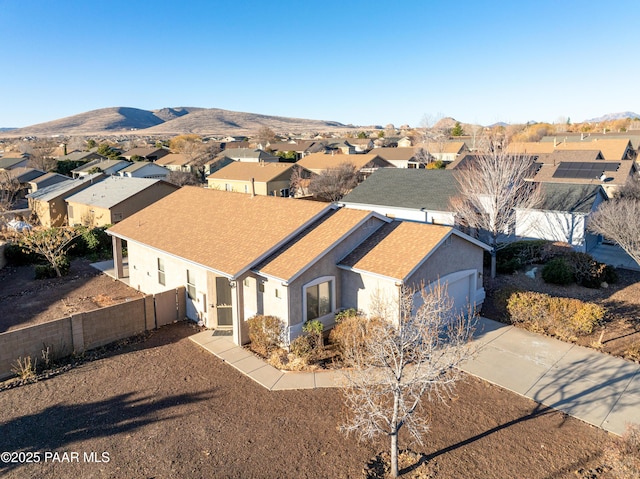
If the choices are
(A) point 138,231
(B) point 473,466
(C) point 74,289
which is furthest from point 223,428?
(C) point 74,289

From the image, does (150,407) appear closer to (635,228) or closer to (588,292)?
(588,292)

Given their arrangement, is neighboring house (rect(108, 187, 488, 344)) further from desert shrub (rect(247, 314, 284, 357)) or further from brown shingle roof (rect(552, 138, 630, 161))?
brown shingle roof (rect(552, 138, 630, 161))

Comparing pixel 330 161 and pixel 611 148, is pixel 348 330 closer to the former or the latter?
pixel 330 161

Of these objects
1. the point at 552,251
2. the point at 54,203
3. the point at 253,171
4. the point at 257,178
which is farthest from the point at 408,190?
the point at 54,203

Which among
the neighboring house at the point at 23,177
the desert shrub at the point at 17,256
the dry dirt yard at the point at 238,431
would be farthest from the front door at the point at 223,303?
the neighboring house at the point at 23,177

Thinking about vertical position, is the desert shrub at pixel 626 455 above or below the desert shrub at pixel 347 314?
below

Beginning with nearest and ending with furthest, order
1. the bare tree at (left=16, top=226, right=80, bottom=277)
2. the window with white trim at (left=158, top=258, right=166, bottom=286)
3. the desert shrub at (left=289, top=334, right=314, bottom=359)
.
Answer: the desert shrub at (left=289, top=334, right=314, bottom=359)
the window with white trim at (left=158, top=258, right=166, bottom=286)
the bare tree at (left=16, top=226, right=80, bottom=277)

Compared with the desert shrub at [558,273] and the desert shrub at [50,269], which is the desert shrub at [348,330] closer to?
the desert shrub at [558,273]

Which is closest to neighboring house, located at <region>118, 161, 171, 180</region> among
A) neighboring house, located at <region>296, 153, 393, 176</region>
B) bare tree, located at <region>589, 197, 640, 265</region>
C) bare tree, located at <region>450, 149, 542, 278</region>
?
neighboring house, located at <region>296, 153, 393, 176</region>
